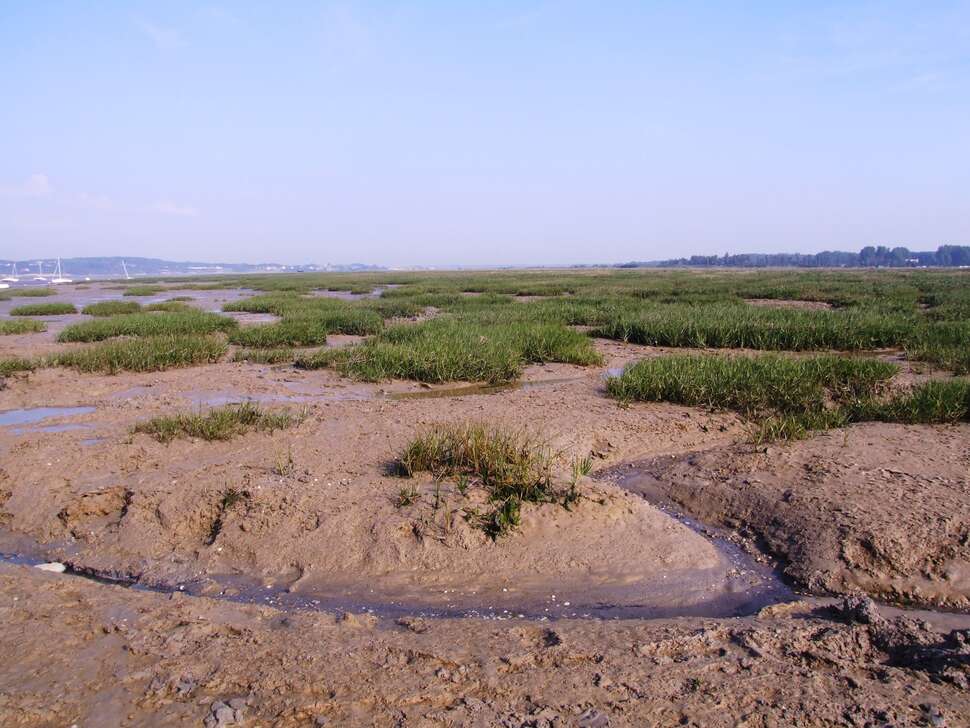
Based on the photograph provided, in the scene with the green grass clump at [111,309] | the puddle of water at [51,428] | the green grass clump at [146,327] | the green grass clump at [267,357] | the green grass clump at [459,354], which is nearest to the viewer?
the puddle of water at [51,428]

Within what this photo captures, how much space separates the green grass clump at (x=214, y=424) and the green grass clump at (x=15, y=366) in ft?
15.1

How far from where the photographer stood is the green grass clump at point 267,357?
11422mm

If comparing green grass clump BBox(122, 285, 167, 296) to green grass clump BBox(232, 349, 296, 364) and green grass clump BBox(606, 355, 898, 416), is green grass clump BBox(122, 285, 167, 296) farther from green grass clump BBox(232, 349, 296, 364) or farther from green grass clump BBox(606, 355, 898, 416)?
green grass clump BBox(606, 355, 898, 416)

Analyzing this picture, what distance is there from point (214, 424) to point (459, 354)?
4530mm

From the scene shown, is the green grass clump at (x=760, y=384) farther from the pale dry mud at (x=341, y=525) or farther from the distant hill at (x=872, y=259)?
the distant hill at (x=872, y=259)

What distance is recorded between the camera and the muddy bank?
3857mm

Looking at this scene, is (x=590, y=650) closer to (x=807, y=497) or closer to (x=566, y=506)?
(x=566, y=506)

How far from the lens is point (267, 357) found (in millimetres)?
11477

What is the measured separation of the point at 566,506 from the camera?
447 cm

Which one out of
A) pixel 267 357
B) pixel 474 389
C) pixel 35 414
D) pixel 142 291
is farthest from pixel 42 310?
pixel 474 389

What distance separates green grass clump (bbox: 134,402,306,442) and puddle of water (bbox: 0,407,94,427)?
1.96 m

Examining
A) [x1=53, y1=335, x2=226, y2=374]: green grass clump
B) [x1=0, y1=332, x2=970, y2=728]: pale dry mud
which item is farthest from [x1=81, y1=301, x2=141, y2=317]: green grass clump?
[x1=0, y1=332, x2=970, y2=728]: pale dry mud

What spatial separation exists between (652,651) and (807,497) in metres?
2.36

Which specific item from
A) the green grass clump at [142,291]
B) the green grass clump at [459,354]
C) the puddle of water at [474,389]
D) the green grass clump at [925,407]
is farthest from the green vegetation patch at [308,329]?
the green grass clump at [142,291]
